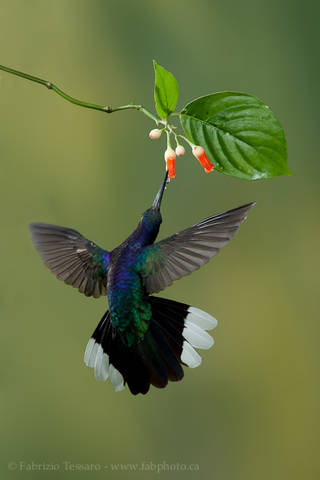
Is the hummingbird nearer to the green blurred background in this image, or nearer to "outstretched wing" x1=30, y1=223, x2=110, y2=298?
"outstretched wing" x1=30, y1=223, x2=110, y2=298

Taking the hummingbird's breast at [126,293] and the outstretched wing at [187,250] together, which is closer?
the outstretched wing at [187,250]

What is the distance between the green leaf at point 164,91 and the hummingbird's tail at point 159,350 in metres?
0.26

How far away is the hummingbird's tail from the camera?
764mm

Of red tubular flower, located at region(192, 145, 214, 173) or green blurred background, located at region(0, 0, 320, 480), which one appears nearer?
red tubular flower, located at region(192, 145, 214, 173)

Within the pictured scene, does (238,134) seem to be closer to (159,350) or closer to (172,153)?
(172,153)

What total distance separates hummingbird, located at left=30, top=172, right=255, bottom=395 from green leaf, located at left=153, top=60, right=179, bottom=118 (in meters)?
0.11

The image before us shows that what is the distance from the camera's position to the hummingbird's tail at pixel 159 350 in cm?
76

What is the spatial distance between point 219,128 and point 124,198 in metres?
0.94

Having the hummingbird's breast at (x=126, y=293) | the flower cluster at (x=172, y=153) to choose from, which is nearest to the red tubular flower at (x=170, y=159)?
the flower cluster at (x=172, y=153)

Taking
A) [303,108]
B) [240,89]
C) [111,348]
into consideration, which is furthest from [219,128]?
[303,108]

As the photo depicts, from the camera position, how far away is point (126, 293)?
29.5 inches

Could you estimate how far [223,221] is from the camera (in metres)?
0.65

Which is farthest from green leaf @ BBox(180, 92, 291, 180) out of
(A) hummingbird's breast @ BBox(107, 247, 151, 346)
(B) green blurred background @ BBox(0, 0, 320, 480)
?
(B) green blurred background @ BBox(0, 0, 320, 480)

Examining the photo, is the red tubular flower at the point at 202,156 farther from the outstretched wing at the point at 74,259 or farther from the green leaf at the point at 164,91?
the outstretched wing at the point at 74,259
